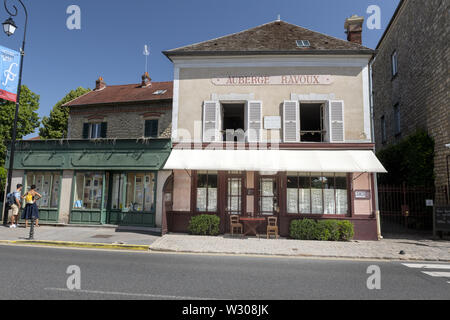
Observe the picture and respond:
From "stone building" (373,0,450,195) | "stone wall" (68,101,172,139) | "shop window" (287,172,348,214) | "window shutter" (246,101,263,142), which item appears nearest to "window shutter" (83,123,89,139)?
"stone wall" (68,101,172,139)

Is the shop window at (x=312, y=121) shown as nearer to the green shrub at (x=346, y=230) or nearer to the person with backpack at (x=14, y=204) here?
the green shrub at (x=346, y=230)

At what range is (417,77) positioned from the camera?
1256 centimetres

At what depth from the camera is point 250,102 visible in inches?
416

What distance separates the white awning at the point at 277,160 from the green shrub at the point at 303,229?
1.97m

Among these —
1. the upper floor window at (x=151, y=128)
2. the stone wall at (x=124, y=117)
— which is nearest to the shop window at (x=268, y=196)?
the stone wall at (x=124, y=117)

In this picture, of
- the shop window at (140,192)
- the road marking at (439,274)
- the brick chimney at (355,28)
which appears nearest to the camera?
the road marking at (439,274)

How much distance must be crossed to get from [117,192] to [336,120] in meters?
9.74

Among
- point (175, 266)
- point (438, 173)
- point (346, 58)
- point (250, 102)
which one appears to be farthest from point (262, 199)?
point (438, 173)

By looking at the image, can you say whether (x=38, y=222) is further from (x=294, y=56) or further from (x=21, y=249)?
(x=294, y=56)

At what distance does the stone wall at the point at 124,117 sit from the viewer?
47.2 feet

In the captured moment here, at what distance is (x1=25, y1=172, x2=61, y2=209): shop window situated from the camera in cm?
1194

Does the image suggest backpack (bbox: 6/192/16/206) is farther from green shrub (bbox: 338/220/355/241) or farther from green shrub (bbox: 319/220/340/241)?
green shrub (bbox: 338/220/355/241)

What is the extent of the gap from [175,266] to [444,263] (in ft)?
22.3

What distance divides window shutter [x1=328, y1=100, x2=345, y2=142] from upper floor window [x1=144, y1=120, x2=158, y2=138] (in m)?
8.89
